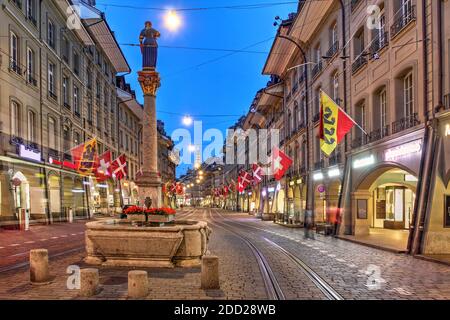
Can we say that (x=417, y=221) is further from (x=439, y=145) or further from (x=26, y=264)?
(x=26, y=264)

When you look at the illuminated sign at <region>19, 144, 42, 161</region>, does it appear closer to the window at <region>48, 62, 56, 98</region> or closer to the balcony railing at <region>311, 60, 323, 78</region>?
the window at <region>48, 62, 56, 98</region>

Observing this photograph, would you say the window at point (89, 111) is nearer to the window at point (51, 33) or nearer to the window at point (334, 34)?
the window at point (51, 33)

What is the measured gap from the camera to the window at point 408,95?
16.1 meters

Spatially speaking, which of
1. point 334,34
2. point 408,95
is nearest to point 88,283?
point 408,95

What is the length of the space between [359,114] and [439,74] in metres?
7.73

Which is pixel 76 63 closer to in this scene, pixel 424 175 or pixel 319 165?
pixel 319 165

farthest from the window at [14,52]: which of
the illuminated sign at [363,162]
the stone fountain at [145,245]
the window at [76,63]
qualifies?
the illuminated sign at [363,162]

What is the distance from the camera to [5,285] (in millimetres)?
8508

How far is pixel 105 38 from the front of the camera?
40000mm

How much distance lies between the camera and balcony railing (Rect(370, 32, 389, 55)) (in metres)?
17.8

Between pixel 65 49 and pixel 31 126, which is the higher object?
pixel 65 49

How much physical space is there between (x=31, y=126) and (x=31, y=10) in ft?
24.3

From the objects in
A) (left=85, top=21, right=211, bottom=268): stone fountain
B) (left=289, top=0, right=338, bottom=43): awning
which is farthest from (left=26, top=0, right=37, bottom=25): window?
(left=85, top=21, right=211, bottom=268): stone fountain

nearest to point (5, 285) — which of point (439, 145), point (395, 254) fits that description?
point (395, 254)
